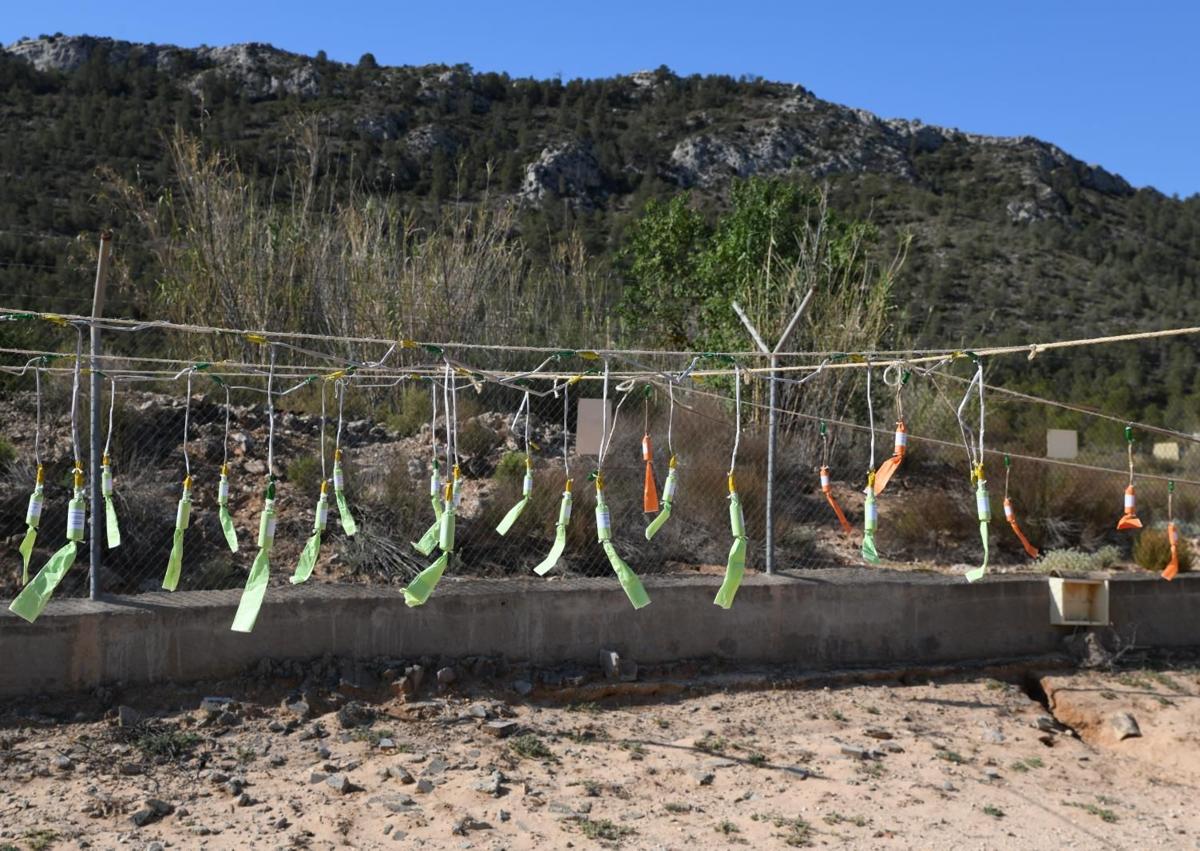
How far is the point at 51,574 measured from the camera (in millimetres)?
5395

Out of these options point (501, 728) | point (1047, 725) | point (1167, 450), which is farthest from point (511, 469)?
point (1167, 450)

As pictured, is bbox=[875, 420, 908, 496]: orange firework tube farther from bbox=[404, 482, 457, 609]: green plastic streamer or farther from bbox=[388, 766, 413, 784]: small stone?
bbox=[388, 766, 413, 784]: small stone

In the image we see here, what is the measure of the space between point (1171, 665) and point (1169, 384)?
16.7m

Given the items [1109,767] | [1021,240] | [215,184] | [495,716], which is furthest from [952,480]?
[1021,240]

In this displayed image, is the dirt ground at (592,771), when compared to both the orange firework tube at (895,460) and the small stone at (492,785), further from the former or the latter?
the orange firework tube at (895,460)

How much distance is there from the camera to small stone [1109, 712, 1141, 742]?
727 centimetres

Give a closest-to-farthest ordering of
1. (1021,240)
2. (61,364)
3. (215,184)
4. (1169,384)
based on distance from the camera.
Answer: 1. (61,364)
2. (215,184)
3. (1169,384)
4. (1021,240)

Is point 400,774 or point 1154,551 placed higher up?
point 1154,551

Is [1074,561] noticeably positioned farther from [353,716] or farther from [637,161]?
[637,161]

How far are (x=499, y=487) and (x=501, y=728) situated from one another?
2785 millimetres

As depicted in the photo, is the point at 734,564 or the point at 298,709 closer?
the point at 734,564

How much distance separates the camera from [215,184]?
11.5 metres

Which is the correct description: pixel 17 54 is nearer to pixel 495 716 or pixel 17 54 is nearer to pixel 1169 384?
pixel 1169 384

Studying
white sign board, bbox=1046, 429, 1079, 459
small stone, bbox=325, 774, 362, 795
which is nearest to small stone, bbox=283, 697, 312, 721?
small stone, bbox=325, 774, 362, 795
